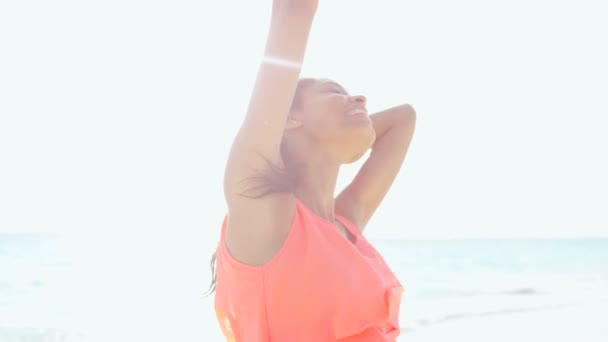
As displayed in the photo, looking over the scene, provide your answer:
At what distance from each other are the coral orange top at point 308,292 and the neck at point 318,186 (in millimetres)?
93

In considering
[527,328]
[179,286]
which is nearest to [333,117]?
[527,328]

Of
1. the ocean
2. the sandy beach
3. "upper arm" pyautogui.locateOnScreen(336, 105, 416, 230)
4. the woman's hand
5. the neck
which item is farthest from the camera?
the ocean

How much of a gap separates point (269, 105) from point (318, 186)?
12.4 inches

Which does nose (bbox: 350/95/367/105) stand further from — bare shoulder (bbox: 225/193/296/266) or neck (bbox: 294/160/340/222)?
bare shoulder (bbox: 225/193/296/266)

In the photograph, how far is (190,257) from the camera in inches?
533

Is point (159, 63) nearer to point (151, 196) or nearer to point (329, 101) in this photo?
point (151, 196)

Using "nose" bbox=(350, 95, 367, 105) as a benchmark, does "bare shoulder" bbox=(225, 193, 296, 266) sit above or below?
below

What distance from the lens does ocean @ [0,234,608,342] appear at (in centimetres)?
849

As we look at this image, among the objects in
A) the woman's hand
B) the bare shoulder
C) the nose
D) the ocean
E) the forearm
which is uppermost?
the woman's hand

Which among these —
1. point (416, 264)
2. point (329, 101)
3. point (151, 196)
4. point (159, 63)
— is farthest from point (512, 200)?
point (329, 101)

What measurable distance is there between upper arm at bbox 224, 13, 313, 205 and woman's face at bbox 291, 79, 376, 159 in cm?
22

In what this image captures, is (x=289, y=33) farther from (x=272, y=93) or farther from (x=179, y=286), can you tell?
(x=179, y=286)

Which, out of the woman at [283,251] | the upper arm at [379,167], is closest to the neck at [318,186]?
the woman at [283,251]

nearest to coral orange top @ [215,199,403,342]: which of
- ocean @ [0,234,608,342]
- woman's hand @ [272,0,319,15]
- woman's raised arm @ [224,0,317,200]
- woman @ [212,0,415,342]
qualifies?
woman @ [212,0,415,342]
